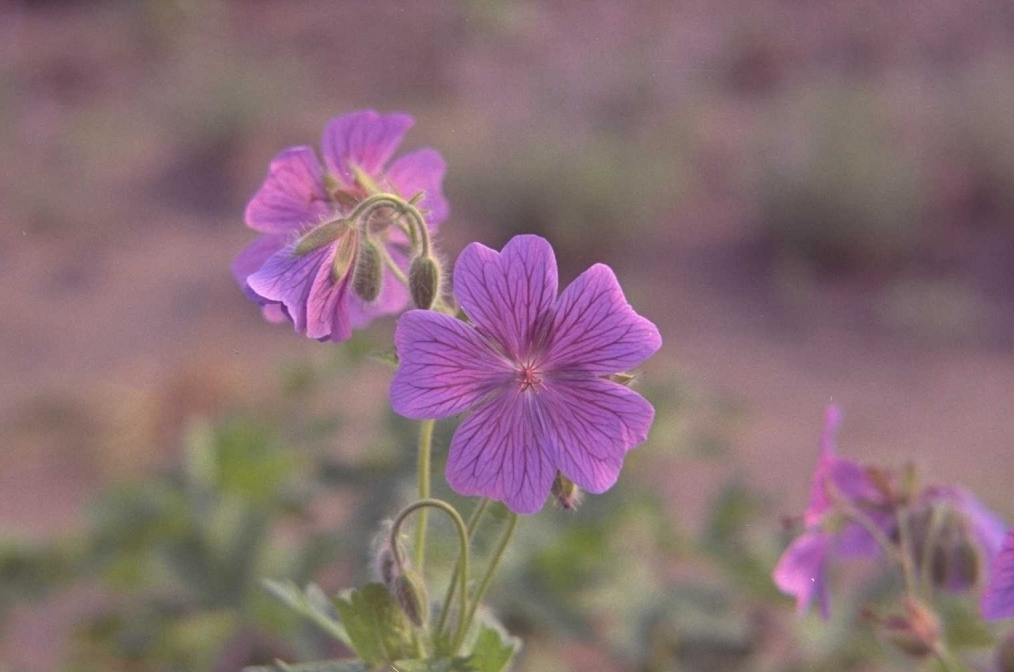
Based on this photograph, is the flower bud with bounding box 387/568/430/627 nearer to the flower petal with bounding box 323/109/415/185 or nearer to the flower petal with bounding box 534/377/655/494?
the flower petal with bounding box 534/377/655/494

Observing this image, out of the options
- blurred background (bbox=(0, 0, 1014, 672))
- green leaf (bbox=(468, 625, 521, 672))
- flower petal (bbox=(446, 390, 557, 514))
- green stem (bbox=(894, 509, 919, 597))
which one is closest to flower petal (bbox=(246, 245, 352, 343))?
flower petal (bbox=(446, 390, 557, 514))

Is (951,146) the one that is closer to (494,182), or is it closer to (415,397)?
(494,182)

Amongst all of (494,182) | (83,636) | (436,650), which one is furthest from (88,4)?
(436,650)

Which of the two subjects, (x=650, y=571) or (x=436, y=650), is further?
(x=650, y=571)

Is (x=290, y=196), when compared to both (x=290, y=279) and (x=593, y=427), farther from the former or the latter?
(x=593, y=427)

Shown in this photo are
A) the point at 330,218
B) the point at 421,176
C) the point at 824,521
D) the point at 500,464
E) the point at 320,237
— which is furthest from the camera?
the point at 824,521

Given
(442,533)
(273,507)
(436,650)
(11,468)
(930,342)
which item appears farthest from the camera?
(930,342)

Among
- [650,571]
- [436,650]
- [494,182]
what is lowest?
[436,650]

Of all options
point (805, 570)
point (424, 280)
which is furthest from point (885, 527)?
point (424, 280)
